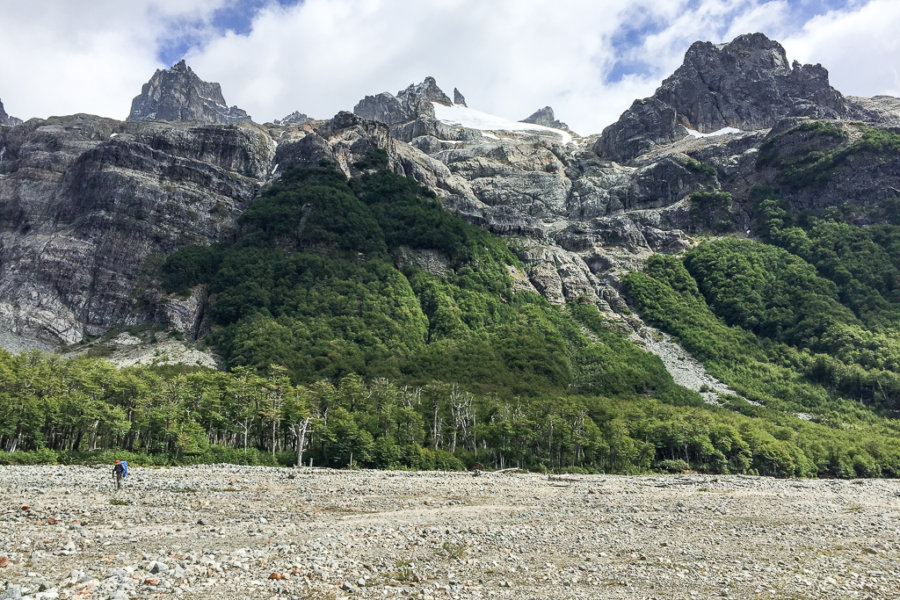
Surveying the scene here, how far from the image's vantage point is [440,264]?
13975cm

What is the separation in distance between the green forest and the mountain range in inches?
32.3

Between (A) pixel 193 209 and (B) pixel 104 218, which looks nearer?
(B) pixel 104 218

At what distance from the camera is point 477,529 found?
2270 cm

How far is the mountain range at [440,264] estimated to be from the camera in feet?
341

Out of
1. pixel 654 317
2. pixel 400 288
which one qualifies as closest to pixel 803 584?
pixel 400 288

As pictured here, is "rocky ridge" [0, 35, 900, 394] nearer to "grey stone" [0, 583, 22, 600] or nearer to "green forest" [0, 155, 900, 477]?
"green forest" [0, 155, 900, 477]

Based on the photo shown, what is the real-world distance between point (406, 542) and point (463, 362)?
80636 mm

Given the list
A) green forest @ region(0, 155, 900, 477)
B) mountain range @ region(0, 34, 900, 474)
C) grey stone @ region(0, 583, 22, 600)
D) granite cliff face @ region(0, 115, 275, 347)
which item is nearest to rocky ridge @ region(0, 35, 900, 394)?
granite cliff face @ region(0, 115, 275, 347)

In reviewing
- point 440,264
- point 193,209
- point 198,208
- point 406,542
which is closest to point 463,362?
point 440,264

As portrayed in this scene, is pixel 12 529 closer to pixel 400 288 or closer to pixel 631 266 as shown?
pixel 400 288

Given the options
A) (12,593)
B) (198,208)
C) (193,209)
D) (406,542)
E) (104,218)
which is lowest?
(406,542)

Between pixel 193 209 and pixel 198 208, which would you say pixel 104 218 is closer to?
pixel 193 209

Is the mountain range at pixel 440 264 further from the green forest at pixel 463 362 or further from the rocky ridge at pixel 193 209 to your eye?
the green forest at pixel 463 362

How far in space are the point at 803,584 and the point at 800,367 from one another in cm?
11888
